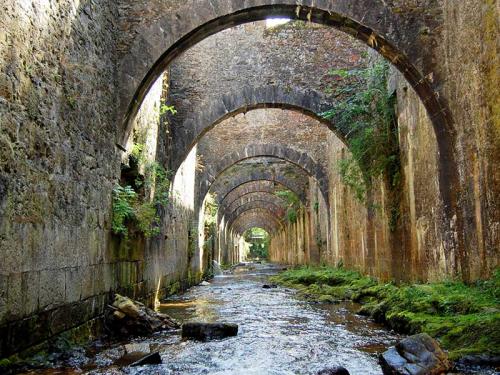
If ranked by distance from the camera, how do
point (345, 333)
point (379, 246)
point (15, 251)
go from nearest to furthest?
point (15, 251), point (345, 333), point (379, 246)

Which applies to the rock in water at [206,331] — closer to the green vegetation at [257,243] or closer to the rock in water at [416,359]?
the rock in water at [416,359]

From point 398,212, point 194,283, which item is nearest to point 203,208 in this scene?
point 194,283

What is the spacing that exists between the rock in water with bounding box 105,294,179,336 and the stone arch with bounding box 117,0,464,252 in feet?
7.28

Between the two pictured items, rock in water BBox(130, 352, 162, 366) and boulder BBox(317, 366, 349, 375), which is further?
rock in water BBox(130, 352, 162, 366)

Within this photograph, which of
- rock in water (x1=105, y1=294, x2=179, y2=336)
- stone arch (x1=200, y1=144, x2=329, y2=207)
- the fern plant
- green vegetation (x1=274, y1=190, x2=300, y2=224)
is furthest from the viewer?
green vegetation (x1=274, y1=190, x2=300, y2=224)

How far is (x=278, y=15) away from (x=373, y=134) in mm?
3146

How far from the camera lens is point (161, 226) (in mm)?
9938

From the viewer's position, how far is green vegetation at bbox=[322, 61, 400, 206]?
8883 mm

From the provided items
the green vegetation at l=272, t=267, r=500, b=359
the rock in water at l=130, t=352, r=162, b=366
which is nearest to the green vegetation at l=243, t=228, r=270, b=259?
the green vegetation at l=272, t=267, r=500, b=359

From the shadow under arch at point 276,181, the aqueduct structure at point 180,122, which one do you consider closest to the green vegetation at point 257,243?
the shadow under arch at point 276,181

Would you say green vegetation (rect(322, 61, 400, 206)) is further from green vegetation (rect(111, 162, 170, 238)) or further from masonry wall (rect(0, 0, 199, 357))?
masonry wall (rect(0, 0, 199, 357))

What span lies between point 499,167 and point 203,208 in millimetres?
13877

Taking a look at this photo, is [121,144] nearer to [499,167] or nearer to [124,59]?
[124,59]

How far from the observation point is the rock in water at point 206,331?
5.34m
